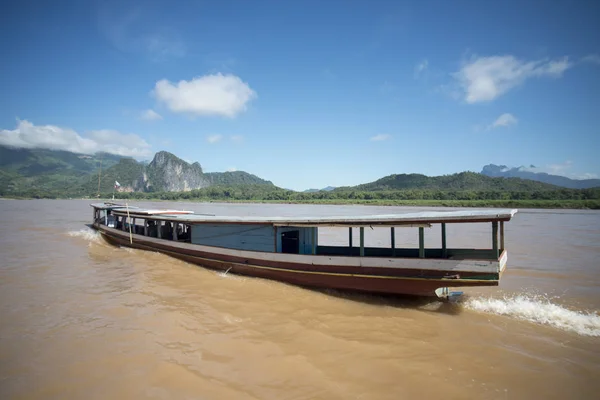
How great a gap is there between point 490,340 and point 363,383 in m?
3.20

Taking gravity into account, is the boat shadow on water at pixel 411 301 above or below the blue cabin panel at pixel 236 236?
below

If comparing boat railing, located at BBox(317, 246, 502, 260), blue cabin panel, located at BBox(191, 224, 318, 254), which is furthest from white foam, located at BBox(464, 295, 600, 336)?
blue cabin panel, located at BBox(191, 224, 318, 254)

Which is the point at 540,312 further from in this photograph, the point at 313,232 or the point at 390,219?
the point at 313,232

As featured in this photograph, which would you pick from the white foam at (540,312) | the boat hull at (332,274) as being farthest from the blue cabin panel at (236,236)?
the white foam at (540,312)

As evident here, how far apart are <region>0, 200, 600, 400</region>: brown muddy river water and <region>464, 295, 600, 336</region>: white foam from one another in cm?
4

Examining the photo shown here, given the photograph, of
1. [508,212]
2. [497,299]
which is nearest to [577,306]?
[497,299]

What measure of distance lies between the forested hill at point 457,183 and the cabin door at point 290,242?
87868 mm

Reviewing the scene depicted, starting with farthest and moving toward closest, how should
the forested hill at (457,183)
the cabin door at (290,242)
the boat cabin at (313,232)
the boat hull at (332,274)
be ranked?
1. the forested hill at (457,183)
2. the cabin door at (290,242)
3. the boat cabin at (313,232)
4. the boat hull at (332,274)

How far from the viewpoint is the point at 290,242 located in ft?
34.0

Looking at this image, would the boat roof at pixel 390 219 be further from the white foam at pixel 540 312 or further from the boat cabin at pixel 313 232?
the white foam at pixel 540 312

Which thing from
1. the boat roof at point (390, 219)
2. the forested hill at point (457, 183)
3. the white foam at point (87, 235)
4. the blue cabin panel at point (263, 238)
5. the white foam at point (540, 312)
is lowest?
the white foam at point (540, 312)

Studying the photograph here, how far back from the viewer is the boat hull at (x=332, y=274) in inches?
278

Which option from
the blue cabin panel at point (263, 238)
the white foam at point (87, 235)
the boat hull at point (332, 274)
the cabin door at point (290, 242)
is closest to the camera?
the boat hull at point (332, 274)

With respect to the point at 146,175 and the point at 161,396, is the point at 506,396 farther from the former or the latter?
the point at 146,175
